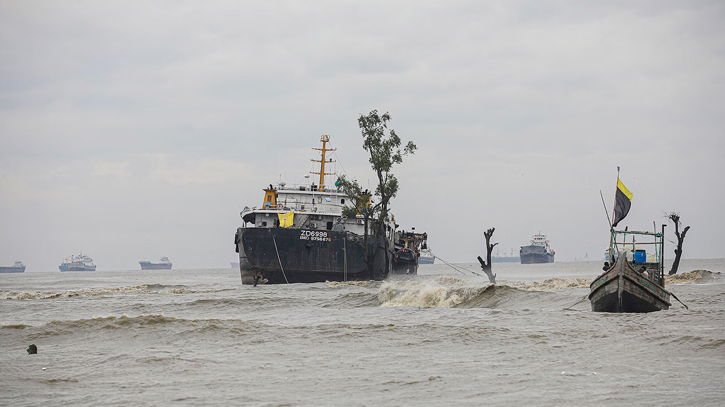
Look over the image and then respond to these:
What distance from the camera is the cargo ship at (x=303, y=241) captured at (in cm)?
3797

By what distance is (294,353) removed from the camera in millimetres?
11898

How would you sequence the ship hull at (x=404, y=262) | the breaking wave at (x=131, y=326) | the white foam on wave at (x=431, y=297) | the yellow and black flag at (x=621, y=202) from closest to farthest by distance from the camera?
the breaking wave at (x=131, y=326) < the yellow and black flag at (x=621, y=202) < the white foam on wave at (x=431, y=297) < the ship hull at (x=404, y=262)

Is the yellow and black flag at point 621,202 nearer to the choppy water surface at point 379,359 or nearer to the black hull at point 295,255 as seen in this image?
the choppy water surface at point 379,359

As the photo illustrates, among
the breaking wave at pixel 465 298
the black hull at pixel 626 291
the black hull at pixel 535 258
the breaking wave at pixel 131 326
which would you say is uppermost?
the black hull at pixel 626 291

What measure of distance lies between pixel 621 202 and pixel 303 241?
73.8ft

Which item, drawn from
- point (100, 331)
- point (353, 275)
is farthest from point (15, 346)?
point (353, 275)

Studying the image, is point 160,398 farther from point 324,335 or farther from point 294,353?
point 324,335

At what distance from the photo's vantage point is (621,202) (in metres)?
18.9

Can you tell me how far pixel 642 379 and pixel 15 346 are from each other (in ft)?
40.8

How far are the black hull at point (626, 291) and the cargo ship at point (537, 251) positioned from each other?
511 ft

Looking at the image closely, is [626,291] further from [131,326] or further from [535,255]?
[535,255]

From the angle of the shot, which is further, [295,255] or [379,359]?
[295,255]

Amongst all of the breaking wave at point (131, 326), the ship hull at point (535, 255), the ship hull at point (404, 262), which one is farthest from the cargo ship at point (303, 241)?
the ship hull at point (535, 255)

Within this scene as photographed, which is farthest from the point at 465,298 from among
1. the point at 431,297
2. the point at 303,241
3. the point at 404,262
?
the point at 404,262
